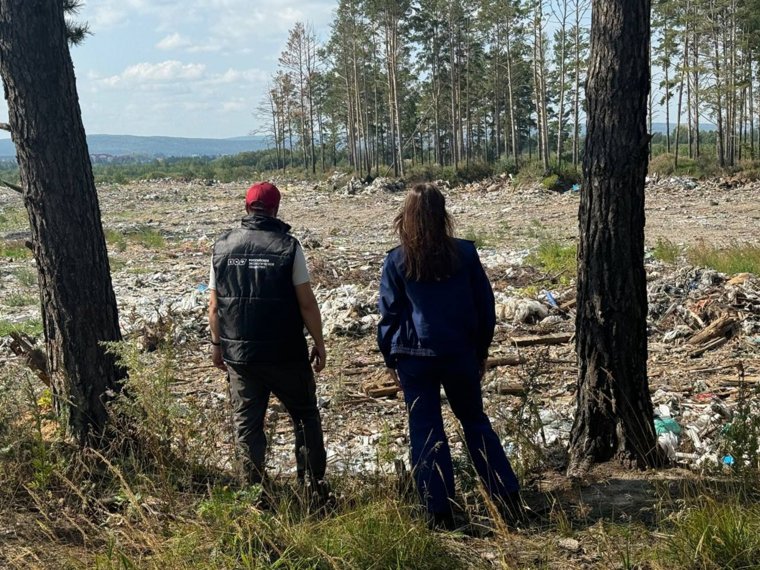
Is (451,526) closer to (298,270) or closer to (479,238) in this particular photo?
(298,270)

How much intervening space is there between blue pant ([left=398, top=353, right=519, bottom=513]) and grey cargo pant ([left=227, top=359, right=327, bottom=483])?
534 millimetres

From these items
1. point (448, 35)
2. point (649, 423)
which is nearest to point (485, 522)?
point (649, 423)

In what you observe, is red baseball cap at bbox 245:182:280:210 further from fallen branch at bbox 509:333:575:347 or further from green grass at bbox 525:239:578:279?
green grass at bbox 525:239:578:279

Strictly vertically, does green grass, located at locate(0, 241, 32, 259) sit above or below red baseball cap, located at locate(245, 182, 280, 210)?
below

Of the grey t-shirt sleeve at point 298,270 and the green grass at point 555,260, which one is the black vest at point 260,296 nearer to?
the grey t-shirt sleeve at point 298,270

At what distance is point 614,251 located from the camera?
371 cm

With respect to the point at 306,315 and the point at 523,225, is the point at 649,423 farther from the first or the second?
the point at 523,225

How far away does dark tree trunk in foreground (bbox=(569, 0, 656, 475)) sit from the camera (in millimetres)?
3617

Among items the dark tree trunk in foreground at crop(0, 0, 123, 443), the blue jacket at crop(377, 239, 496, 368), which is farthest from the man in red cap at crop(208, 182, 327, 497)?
the dark tree trunk in foreground at crop(0, 0, 123, 443)

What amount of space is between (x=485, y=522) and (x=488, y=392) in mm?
2196

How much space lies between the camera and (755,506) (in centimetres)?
299

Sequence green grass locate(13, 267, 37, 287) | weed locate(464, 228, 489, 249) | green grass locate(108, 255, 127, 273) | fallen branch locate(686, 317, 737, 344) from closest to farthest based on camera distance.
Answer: fallen branch locate(686, 317, 737, 344) → green grass locate(13, 267, 37, 287) → green grass locate(108, 255, 127, 273) → weed locate(464, 228, 489, 249)

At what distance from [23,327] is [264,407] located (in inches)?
268

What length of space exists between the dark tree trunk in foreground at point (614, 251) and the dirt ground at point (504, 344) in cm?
25
